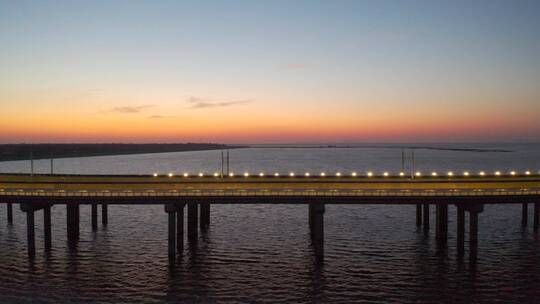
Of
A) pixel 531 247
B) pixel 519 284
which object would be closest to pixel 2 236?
pixel 519 284

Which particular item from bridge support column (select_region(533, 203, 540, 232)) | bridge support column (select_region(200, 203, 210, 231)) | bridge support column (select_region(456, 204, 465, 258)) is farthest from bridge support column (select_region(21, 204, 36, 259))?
bridge support column (select_region(533, 203, 540, 232))

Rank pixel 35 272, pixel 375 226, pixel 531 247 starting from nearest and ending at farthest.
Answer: pixel 35 272 → pixel 531 247 → pixel 375 226

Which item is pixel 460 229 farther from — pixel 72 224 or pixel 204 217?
pixel 72 224

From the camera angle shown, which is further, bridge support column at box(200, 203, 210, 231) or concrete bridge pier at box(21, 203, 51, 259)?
bridge support column at box(200, 203, 210, 231)

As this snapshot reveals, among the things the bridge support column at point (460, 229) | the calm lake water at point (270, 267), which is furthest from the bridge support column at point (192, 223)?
the bridge support column at point (460, 229)

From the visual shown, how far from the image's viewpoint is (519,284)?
38688 mm

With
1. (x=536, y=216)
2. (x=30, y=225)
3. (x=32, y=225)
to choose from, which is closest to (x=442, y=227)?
(x=536, y=216)

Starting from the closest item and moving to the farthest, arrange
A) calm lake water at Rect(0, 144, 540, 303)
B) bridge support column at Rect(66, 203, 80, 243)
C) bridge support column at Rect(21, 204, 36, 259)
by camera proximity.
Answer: calm lake water at Rect(0, 144, 540, 303), bridge support column at Rect(21, 204, 36, 259), bridge support column at Rect(66, 203, 80, 243)

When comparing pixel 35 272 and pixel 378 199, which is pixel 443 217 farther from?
pixel 35 272

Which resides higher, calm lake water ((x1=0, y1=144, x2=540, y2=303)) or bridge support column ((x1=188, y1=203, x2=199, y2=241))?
bridge support column ((x1=188, y1=203, x2=199, y2=241))

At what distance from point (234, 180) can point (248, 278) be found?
18.0 m

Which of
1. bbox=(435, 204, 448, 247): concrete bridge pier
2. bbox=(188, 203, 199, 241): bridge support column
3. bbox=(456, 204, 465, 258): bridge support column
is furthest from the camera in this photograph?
bbox=(188, 203, 199, 241): bridge support column

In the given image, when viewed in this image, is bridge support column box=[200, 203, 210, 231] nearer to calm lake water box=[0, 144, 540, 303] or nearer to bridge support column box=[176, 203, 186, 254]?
calm lake water box=[0, 144, 540, 303]

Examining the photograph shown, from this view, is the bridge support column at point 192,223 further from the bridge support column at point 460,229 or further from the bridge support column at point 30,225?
the bridge support column at point 460,229
